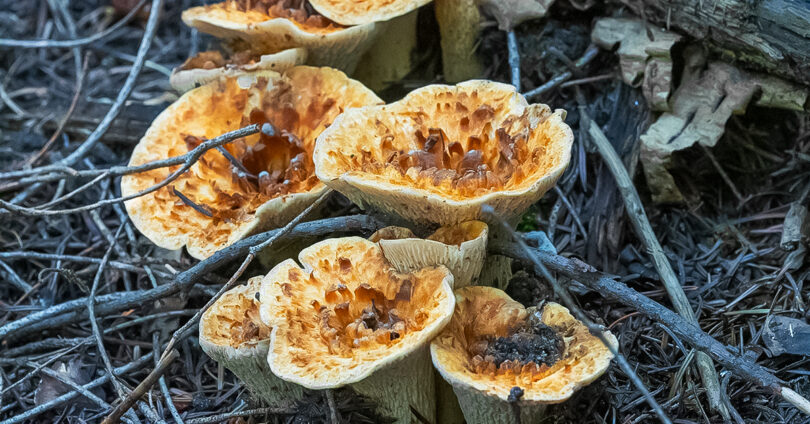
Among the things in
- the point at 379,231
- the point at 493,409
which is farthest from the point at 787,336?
the point at 379,231

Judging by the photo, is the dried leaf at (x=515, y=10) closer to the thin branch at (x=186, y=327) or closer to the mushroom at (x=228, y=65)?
the mushroom at (x=228, y=65)

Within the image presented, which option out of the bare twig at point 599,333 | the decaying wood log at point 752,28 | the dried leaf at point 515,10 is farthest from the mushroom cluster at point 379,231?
the decaying wood log at point 752,28

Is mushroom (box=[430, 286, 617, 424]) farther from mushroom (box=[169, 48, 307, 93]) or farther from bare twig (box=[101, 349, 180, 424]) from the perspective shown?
mushroom (box=[169, 48, 307, 93])

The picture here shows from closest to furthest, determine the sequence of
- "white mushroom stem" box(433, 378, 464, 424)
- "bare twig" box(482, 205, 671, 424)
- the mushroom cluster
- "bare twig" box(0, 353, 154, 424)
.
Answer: "bare twig" box(482, 205, 671, 424)
the mushroom cluster
"white mushroom stem" box(433, 378, 464, 424)
"bare twig" box(0, 353, 154, 424)

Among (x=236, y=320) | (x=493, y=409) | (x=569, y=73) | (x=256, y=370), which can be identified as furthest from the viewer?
(x=569, y=73)

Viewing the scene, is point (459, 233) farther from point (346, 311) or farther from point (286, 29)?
A: point (286, 29)

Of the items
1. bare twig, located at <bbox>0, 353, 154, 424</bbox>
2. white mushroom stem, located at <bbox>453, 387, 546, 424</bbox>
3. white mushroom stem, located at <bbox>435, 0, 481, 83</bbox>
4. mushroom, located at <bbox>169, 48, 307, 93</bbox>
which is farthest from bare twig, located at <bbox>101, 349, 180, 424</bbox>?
white mushroom stem, located at <bbox>435, 0, 481, 83</bbox>
